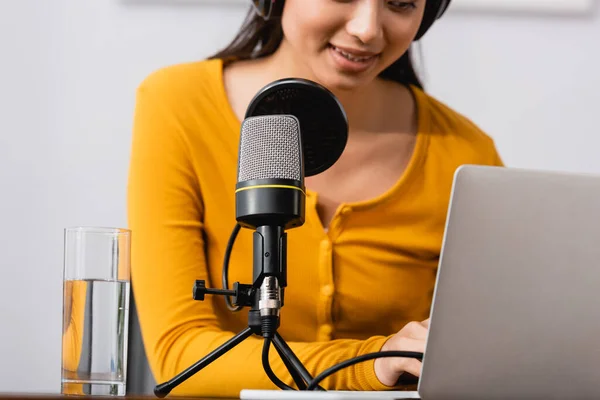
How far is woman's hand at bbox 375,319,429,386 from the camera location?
882mm

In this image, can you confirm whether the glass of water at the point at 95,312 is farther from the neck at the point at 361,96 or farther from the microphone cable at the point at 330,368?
the neck at the point at 361,96

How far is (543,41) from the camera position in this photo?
1.77 m

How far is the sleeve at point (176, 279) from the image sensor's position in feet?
3.72

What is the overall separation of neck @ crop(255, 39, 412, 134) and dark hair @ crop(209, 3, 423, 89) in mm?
15

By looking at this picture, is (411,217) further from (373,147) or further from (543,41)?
(543,41)

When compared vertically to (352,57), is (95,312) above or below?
below

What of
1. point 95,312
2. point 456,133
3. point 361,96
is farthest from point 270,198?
point 456,133

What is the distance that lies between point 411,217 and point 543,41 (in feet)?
1.75

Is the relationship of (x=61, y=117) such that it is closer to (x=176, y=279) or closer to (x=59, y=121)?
(x=59, y=121)

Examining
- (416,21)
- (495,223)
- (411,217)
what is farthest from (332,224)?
(495,223)

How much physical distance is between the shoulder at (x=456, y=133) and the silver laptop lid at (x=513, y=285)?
96 cm

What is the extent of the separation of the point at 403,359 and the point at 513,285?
27 cm

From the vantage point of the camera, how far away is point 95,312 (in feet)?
2.99

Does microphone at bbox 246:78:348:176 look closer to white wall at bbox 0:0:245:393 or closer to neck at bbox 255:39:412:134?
neck at bbox 255:39:412:134
